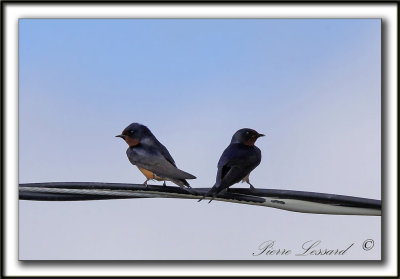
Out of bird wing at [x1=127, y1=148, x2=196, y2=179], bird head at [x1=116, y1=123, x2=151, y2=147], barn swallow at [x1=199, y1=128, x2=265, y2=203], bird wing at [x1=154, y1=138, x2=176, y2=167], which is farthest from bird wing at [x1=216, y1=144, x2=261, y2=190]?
bird head at [x1=116, y1=123, x2=151, y2=147]

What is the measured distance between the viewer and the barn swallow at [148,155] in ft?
10.5

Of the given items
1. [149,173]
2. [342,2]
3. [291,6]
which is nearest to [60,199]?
[149,173]

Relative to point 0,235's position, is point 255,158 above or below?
above

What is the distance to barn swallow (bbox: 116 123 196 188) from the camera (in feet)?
10.5

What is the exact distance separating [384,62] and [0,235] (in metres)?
2.94

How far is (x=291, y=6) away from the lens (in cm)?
362

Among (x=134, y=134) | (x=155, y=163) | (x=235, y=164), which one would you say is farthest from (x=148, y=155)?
(x=235, y=164)

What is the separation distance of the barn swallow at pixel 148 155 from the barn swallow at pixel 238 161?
0.26m

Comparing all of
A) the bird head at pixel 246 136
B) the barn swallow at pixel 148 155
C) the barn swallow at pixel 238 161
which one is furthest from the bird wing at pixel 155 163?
the bird head at pixel 246 136

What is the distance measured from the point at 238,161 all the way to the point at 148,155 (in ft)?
1.99

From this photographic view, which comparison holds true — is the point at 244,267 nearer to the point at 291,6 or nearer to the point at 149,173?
the point at 149,173

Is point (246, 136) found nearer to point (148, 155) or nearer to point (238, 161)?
point (238, 161)

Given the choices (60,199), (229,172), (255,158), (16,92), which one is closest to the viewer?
(60,199)

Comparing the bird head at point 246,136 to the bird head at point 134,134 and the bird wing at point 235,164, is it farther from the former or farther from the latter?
the bird head at point 134,134
